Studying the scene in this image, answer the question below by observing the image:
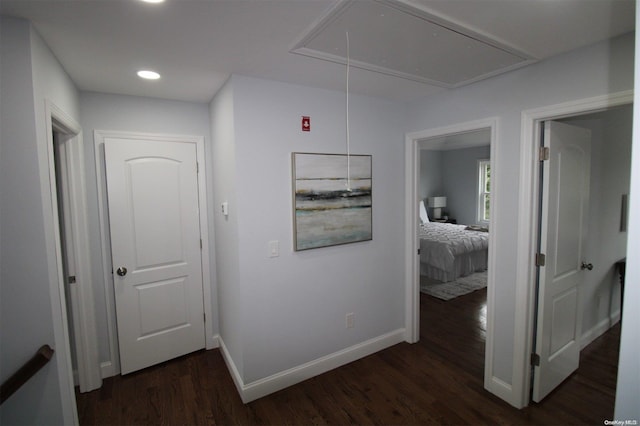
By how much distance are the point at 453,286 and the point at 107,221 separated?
4562 mm

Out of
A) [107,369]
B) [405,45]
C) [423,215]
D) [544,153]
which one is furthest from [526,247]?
[423,215]

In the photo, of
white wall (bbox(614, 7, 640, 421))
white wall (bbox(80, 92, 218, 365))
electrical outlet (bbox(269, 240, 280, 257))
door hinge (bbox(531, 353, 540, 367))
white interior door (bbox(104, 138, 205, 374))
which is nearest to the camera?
white wall (bbox(614, 7, 640, 421))

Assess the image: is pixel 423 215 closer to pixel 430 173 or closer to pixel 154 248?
pixel 430 173

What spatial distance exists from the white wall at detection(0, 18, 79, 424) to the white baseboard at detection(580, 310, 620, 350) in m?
4.18

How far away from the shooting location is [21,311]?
58.0 inches

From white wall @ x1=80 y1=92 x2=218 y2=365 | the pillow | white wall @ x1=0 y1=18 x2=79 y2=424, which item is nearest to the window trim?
the pillow

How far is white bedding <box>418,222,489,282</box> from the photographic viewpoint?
4875 millimetres

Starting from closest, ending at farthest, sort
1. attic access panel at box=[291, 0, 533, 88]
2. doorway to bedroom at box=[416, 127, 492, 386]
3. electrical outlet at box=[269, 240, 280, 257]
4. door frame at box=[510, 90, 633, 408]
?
attic access panel at box=[291, 0, 533, 88] → door frame at box=[510, 90, 633, 408] → electrical outlet at box=[269, 240, 280, 257] → doorway to bedroom at box=[416, 127, 492, 386]

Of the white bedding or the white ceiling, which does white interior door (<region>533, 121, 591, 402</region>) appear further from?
the white bedding

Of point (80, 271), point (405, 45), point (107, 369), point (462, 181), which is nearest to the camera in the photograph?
point (405, 45)

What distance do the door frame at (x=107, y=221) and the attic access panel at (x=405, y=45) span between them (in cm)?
160

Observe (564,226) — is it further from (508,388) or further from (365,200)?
(365,200)

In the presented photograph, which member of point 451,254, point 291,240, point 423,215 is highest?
point 291,240

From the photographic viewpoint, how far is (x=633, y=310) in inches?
29.1
